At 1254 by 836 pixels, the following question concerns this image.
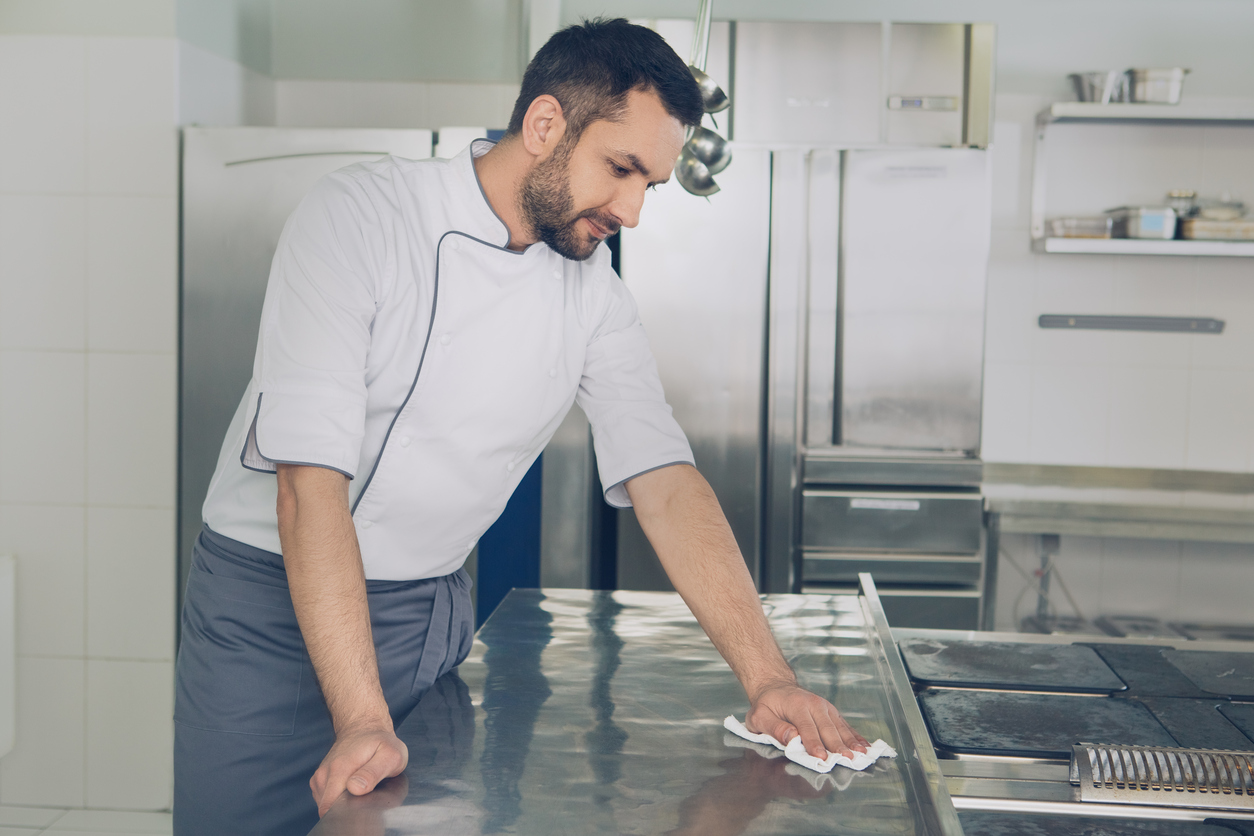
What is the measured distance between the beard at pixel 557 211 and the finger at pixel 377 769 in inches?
25.8

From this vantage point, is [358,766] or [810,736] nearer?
[358,766]

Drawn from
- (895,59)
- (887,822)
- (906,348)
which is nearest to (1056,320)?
(906,348)

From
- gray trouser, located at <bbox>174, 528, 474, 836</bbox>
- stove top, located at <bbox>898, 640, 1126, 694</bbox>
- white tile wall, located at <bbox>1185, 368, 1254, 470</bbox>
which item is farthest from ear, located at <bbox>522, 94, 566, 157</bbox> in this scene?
white tile wall, located at <bbox>1185, 368, 1254, 470</bbox>

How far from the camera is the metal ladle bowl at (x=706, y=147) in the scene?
153 centimetres

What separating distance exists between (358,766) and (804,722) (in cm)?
43

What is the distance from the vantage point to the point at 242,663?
4.17ft

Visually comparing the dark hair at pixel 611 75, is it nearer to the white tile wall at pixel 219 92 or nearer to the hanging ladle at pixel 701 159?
the hanging ladle at pixel 701 159

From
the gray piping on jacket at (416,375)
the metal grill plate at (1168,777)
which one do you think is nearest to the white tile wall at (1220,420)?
the metal grill plate at (1168,777)

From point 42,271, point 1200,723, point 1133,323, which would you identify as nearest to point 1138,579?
point 1133,323

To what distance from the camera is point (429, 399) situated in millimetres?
1285

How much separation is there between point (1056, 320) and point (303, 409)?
2.69m

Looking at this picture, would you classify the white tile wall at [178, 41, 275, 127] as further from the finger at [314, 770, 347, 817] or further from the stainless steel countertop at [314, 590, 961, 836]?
the finger at [314, 770, 347, 817]

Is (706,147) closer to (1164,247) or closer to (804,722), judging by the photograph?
(804,722)

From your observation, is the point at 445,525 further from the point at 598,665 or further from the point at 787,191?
the point at 787,191
